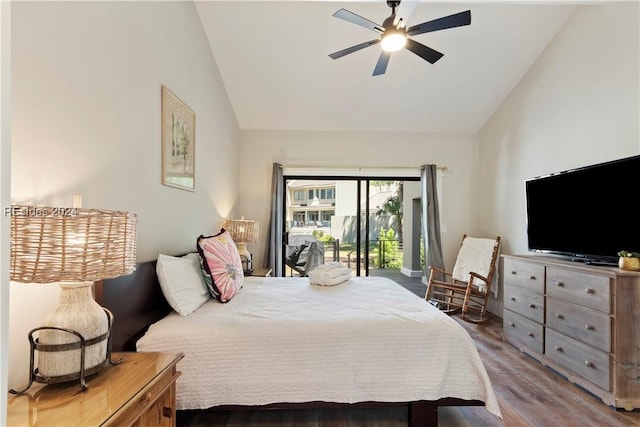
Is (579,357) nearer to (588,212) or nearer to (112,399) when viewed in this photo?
(588,212)

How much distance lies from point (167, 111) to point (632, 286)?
3.30m

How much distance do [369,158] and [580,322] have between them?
2.95m

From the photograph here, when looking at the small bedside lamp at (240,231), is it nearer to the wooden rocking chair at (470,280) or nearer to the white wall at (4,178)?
the wooden rocking chair at (470,280)

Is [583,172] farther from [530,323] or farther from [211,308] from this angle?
[211,308]

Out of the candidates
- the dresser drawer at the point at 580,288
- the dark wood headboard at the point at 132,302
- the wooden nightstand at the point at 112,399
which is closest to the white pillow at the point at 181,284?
the dark wood headboard at the point at 132,302

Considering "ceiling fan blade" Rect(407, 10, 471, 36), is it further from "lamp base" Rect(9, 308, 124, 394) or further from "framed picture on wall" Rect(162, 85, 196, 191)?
"lamp base" Rect(9, 308, 124, 394)

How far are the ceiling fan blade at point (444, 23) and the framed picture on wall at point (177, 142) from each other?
179cm

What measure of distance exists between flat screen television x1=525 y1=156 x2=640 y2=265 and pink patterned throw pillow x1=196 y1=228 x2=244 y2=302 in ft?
8.69

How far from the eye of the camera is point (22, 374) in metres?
1.22

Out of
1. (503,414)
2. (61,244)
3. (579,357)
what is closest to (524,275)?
(579,357)

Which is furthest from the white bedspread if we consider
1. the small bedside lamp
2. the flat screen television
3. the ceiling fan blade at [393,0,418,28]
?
the ceiling fan blade at [393,0,418,28]

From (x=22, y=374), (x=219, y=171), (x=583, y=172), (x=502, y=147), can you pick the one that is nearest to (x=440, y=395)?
(x=22, y=374)

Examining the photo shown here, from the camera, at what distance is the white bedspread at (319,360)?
1635 mm

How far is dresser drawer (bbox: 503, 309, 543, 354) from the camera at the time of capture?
270 centimetres
